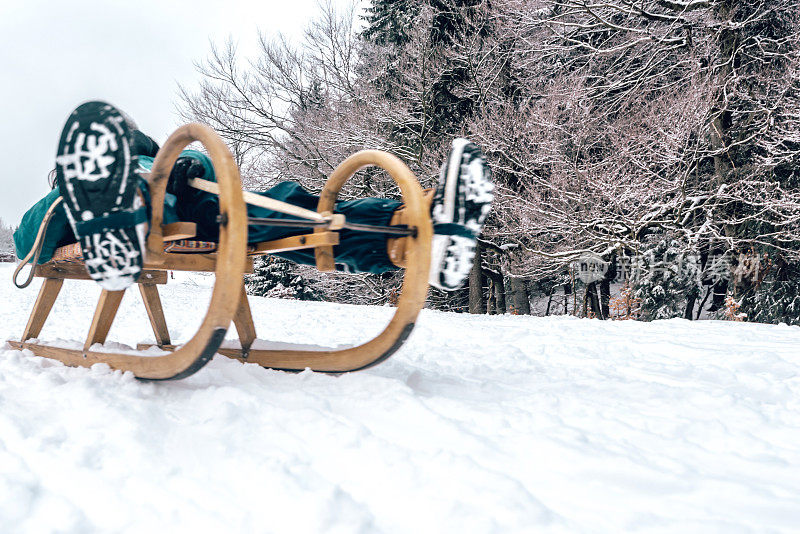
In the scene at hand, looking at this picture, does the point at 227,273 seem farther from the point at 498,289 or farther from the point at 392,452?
the point at 498,289

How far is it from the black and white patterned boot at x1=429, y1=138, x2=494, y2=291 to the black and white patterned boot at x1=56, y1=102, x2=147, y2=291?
102 centimetres

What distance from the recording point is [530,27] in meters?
8.62

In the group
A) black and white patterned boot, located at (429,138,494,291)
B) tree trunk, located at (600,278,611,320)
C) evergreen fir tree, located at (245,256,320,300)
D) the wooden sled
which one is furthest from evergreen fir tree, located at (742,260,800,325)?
evergreen fir tree, located at (245,256,320,300)

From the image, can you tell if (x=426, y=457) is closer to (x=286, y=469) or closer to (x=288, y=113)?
(x=286, y=469)

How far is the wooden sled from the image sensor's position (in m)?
1.46

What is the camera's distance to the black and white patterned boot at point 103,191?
5.05ft

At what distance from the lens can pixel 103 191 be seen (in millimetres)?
1561

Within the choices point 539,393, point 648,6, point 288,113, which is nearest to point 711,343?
point 539,393

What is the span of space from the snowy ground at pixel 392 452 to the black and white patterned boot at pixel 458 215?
45 cm

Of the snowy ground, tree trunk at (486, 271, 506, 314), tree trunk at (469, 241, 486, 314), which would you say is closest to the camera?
the snowy ground

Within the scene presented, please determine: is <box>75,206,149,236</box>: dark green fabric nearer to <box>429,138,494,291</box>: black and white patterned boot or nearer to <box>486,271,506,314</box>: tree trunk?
<box>429,138,494,291</box>: black and white patterned boot

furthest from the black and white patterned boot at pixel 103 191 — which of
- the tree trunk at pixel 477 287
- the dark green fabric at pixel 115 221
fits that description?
the tree trunk at pixel 477 287

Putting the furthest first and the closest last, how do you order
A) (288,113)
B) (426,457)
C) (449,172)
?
1. (288,113)
2. (449,172)
3. (426,457)

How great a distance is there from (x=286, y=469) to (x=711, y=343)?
10.5 feet
